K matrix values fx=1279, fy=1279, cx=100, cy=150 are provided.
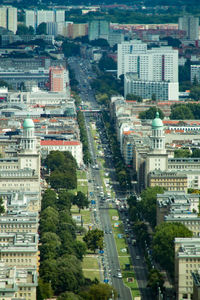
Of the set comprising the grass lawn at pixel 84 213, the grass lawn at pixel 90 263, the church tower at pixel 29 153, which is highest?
the church tower at pixel 29 153

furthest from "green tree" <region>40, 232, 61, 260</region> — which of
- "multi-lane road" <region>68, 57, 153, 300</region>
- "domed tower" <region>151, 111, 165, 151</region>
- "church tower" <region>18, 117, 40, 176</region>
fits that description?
"domed tower" <region>151, 111, 165, 151</region>

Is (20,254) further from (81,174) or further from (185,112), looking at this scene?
(185,112)

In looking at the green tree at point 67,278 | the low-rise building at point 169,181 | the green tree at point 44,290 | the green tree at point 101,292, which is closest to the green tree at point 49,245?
the green tree at point 67,278

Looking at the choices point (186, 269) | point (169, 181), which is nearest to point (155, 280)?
point (186, 269)

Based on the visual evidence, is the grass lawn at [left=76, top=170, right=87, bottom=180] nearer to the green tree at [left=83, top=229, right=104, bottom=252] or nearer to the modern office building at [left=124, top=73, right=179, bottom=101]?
the green tree at [left=83, top=229, right=104, bottom=252]

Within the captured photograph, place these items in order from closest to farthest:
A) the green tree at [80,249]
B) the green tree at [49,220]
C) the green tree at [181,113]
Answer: the green tree at [80,249] < the green tree at [49,220] < the green tree at [181,113]

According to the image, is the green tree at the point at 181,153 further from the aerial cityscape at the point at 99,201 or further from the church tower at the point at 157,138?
the church tower at the point at 157,138

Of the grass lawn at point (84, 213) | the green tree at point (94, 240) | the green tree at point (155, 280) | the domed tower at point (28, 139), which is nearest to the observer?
the green tree at point (155, 280)
